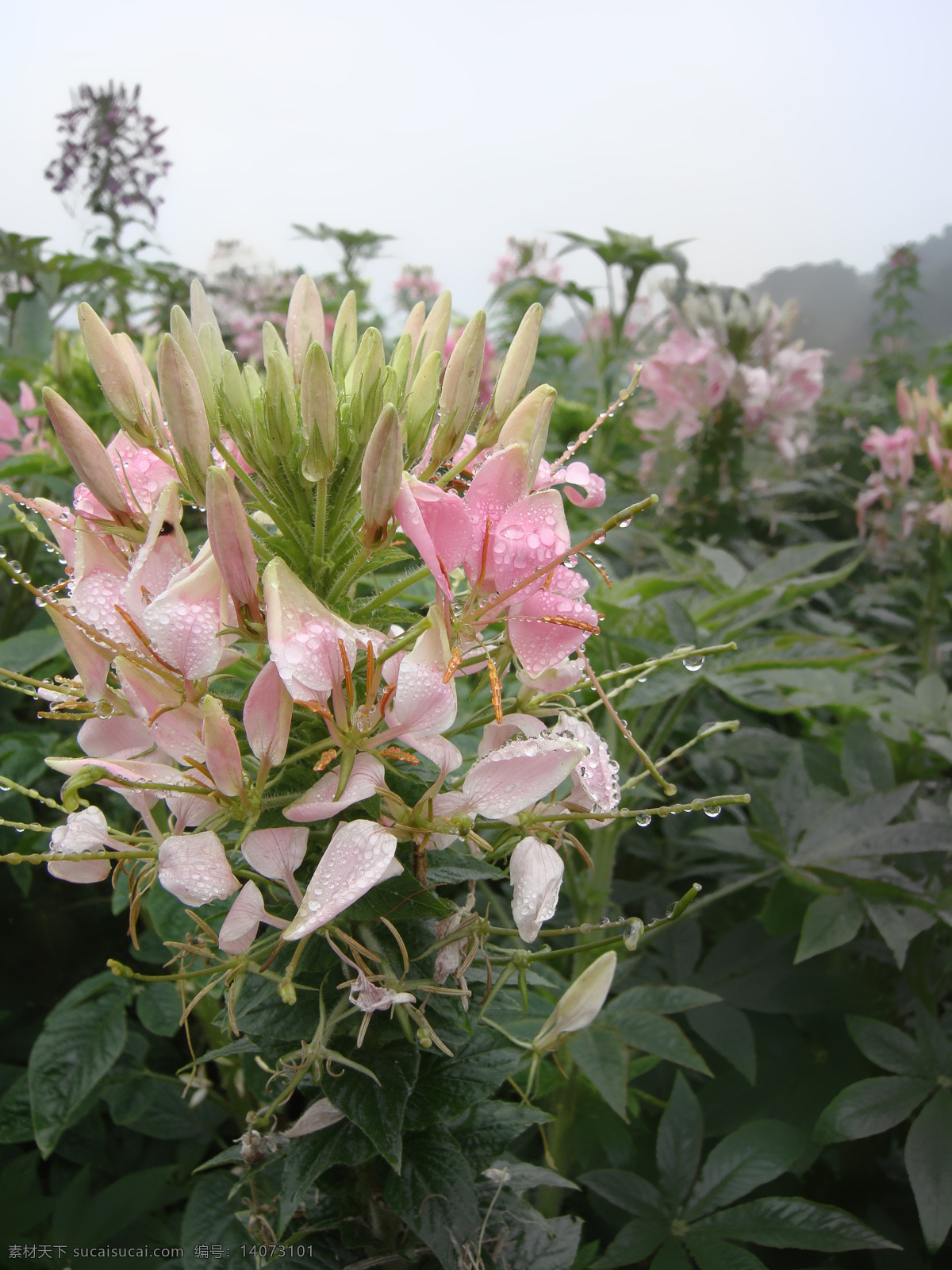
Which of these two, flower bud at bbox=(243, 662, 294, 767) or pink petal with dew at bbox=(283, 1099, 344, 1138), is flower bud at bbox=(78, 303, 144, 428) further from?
pink petal with dew at bbox=(283, 1099, 344, 1138)

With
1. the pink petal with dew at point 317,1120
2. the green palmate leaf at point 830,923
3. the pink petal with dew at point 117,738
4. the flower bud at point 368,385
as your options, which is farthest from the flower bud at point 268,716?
the green palmate leaf at point 830,923

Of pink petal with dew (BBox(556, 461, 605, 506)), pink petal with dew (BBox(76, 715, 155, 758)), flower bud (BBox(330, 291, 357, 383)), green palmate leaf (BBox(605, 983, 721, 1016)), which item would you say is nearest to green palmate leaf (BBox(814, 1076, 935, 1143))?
green palmate leaf (BBox(605, 983, 721, 1016))

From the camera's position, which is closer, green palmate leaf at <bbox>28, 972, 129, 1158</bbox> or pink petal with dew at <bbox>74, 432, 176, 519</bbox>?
pink petal with dew at <bbox>74, 432, 176, 519</bbox>

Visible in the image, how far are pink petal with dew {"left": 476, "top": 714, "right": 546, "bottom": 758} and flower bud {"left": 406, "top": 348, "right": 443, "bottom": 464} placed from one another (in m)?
0.26

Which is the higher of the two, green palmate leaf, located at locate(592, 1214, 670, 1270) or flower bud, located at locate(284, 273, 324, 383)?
flower bud, located at locate(284, 273, 324, 383)

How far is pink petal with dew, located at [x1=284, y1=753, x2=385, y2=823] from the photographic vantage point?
594mm

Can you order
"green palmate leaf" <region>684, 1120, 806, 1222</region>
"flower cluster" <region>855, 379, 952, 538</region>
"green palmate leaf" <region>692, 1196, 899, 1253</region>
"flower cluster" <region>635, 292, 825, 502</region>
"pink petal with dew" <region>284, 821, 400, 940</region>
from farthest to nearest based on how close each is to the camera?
"flower cluster" <region>635, 292, 825, 502</region> → "flower cluster" <region>855, 379, 952, 538</region> → "green palmate leaf" <region>684, 1120, 806, 1222</region> → "green palmate leaf" <region>692, 1196, 899, 1253</region> → "pink petal with dew" <region>284, 821, 400, 940</region>

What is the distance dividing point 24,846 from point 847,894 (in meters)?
1.37

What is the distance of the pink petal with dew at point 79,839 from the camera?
0.68 m

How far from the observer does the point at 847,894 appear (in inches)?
49.1

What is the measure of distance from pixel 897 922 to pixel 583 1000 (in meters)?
0.65

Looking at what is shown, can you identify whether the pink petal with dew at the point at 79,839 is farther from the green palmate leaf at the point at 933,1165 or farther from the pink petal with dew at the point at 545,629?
the green palmate leaf at the point at 933,1165

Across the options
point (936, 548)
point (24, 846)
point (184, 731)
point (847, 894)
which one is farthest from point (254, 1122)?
point (936, 548)

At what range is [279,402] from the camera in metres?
0.66
